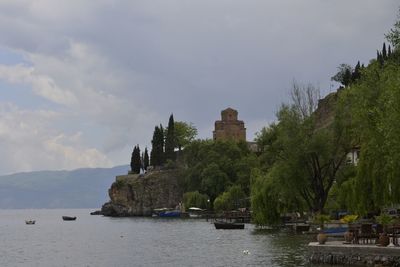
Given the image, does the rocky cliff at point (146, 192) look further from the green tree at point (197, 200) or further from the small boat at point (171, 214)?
the green tree at point (197, 200)

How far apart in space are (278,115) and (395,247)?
30.6 m

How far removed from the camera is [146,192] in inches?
7274

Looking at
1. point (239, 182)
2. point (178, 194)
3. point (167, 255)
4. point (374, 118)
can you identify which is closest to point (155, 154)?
point (178, 194)

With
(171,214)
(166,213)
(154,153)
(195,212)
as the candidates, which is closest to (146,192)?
(154,153)

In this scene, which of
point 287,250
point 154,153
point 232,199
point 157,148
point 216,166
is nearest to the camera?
point 287,250

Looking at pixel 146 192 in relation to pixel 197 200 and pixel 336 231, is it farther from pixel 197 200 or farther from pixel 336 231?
pixel 336 231

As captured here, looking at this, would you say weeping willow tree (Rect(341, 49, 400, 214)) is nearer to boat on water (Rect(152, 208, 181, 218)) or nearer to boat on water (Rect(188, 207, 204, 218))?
boat on water (Rect(188, 207, 204, 218))

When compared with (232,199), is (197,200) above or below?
above

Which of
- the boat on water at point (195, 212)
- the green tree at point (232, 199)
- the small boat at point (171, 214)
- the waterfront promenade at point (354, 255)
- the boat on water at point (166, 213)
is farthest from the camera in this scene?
the boat on water at point (166, 213)

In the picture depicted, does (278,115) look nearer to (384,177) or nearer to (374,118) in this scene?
(384,177)

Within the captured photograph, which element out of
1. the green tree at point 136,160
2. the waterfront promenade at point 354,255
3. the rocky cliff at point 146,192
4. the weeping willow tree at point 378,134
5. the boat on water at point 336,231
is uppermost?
the green tree at point 136,160

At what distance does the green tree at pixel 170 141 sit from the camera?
7101 inches

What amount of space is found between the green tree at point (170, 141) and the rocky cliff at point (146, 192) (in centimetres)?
601

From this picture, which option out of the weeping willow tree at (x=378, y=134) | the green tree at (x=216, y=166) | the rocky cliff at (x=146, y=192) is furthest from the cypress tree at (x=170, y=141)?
the weeping willow tree at (x=378, y=134)
